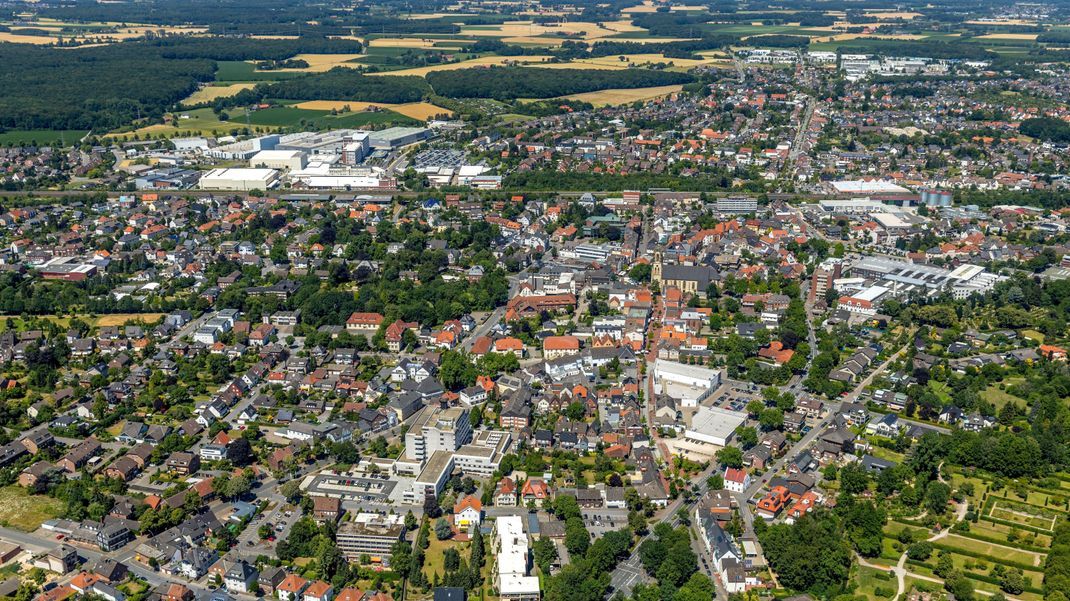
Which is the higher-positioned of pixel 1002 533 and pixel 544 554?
pixel 544 554

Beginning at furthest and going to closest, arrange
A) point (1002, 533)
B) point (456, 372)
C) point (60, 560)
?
1. point (456, 372)
2. point (1002, 533)
3. point (60, 560)

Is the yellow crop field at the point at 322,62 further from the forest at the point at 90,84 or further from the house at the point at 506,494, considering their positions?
the house at the point at 506,494

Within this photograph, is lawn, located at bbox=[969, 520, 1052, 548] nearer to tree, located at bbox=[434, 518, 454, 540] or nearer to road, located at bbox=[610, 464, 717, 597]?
road, located at bbox=[610, 464, 717, 597]

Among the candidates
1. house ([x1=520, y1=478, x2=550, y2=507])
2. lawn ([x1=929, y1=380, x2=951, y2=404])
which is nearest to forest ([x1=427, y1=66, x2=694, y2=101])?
lawn ([x1=929, y1=380, x2=951, y2=404])

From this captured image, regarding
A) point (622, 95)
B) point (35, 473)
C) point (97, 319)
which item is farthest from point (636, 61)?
point (35, 473)

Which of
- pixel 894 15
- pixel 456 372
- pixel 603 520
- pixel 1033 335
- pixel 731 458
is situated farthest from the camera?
pixel 894 15

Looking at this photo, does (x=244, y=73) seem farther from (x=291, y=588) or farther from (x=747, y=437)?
(x=291, y=588)

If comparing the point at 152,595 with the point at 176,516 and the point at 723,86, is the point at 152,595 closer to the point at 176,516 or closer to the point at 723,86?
the point at 176,516
